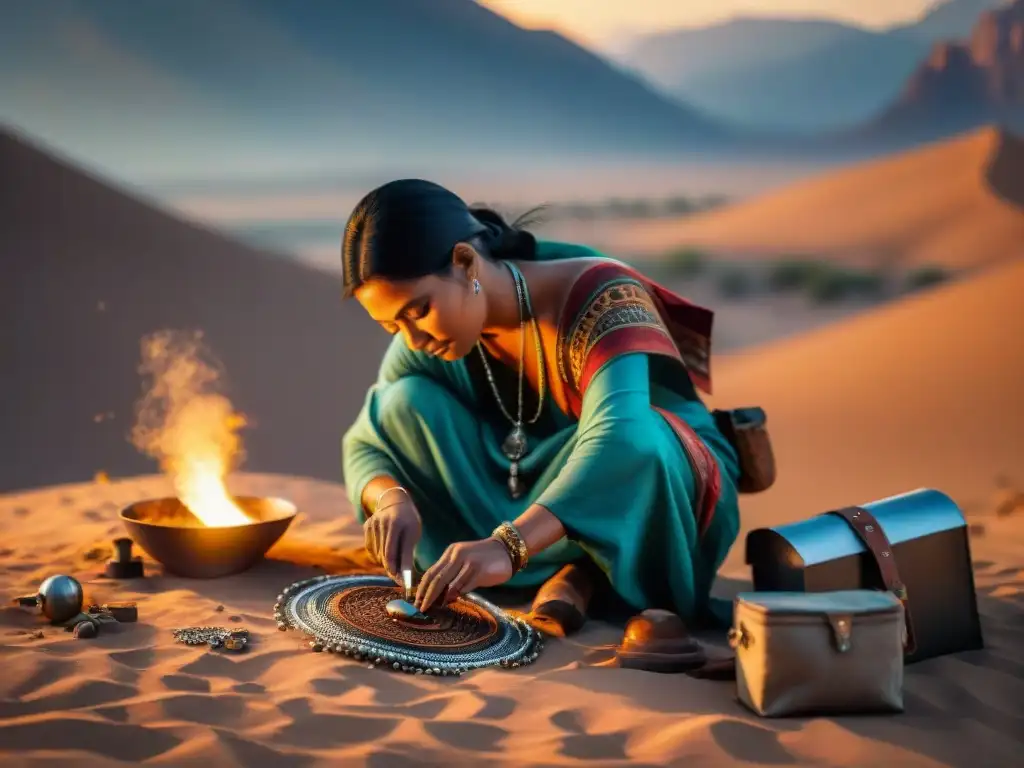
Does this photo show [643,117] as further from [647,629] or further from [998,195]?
[647,629]

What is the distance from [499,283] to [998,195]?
20.3 meters

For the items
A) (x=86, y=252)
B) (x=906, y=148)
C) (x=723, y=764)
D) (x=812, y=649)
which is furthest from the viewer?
(x=906, y=148)

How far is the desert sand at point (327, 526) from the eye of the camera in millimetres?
2307

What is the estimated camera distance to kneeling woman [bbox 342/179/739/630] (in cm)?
299

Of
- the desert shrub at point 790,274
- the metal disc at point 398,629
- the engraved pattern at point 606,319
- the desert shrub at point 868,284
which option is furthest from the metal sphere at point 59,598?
the desert shrub at point 790,274

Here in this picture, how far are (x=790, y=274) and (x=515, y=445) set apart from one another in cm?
1818

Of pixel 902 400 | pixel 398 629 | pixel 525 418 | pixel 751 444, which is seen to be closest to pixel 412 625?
pixel 398 629

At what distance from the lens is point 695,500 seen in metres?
3.23

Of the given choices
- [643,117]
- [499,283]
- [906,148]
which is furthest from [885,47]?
[499,283]

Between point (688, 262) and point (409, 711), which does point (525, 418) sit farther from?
point (688, 262)

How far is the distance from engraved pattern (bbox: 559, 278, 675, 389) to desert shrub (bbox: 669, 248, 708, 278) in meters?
18.7

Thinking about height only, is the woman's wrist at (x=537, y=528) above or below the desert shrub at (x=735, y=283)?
below

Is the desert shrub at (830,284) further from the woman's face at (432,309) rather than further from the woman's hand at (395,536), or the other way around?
the woman's hand at (395,536)

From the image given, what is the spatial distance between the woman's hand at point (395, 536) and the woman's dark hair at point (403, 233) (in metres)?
0.65
